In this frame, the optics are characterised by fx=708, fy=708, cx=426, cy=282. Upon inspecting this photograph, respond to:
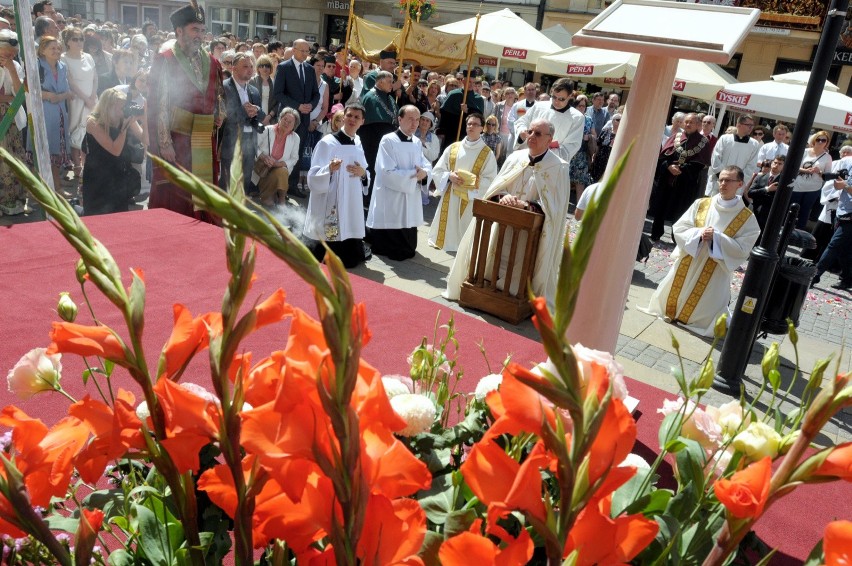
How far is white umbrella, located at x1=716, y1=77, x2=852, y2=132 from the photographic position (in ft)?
29.6

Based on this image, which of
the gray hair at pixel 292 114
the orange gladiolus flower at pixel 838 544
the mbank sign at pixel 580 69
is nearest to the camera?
the orange gladiolus flower at pixel 838 544

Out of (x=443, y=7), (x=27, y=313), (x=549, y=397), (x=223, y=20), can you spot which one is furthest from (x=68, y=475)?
(x=223, y=20)

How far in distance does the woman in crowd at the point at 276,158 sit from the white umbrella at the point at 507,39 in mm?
5101

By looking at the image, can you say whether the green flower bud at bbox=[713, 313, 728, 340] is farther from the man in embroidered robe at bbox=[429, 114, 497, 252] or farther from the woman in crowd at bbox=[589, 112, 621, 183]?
the woman in crowd at bbox=[589, 112, 621, 183]

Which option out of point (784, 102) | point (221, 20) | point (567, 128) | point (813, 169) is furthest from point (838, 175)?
point (221, 20)

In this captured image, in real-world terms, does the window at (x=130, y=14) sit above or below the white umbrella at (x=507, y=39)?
below

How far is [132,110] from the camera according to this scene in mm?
6680

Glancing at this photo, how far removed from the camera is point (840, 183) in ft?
27.0

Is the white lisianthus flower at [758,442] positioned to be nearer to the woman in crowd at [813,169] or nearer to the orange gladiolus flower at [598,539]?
the orange gladiolus flower at [598,539]

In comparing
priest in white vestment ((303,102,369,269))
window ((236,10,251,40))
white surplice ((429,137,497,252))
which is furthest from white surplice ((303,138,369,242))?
window ((236,10,251,40))

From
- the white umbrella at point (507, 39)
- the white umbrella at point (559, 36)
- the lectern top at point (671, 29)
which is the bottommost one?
the lectern top at point (671, 29)

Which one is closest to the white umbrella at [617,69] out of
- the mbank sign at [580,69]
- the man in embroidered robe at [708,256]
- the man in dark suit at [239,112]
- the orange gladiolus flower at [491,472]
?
the mbank sign at [580,69]

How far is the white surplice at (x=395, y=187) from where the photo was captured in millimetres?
6809

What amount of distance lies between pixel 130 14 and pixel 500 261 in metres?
29.8
